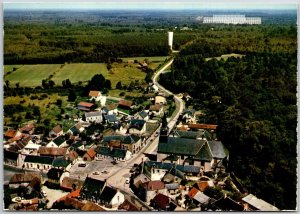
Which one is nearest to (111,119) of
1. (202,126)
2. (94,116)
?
(94,116)

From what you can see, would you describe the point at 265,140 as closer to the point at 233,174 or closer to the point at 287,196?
the point at 233,174

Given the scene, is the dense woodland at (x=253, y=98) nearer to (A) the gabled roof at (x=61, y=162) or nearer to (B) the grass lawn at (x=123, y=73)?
(B) the grass lawn at (x=123, y=73)

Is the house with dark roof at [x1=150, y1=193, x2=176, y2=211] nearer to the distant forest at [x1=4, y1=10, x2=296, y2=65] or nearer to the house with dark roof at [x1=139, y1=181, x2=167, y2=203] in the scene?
the house with dark roof at [x1=139, y1=181, x2=167, y2=203]

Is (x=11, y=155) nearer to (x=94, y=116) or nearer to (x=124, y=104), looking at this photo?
(x=94, y=116)

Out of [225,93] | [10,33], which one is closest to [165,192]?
[10,33]

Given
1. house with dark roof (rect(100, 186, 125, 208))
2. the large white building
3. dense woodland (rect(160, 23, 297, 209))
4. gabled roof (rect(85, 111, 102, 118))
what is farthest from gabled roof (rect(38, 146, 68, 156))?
the large white building

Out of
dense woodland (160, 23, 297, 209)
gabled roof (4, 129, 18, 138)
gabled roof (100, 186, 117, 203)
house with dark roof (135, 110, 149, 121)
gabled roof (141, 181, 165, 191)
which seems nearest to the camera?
gabled roof (100, 186, 117, 203)
